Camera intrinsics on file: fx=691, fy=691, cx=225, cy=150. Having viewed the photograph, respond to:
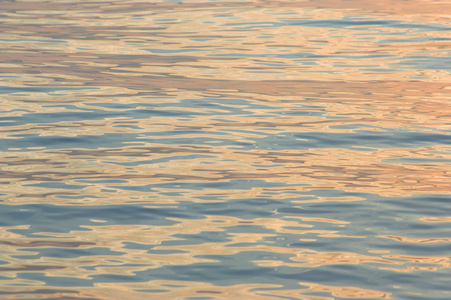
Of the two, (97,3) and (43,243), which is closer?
(43,243)

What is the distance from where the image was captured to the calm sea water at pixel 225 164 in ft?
12.6

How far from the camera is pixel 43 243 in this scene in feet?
13.8

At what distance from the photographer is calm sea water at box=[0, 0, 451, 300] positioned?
384 centimetres

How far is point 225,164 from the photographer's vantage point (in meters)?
5.60

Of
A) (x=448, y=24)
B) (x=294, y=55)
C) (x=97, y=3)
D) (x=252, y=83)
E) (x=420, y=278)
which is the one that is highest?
(x=97, y=3)

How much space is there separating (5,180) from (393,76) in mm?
4962

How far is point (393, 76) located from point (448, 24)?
12.8 ft

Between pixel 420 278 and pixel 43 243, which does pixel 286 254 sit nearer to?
pixel 420 278

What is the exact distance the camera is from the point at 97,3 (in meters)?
14.2

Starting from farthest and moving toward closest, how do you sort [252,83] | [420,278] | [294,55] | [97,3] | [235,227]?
1. [97,3]
2. [294,55]
3. [252,83]
4. [235,227]
5. [420,278]

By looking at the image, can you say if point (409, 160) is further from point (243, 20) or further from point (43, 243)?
point (243, 20)

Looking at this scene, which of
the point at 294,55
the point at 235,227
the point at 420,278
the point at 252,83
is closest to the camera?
the point at 420,278

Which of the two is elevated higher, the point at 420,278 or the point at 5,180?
the point at 5,180

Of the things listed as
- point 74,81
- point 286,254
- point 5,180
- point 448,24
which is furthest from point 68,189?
point 448,24
